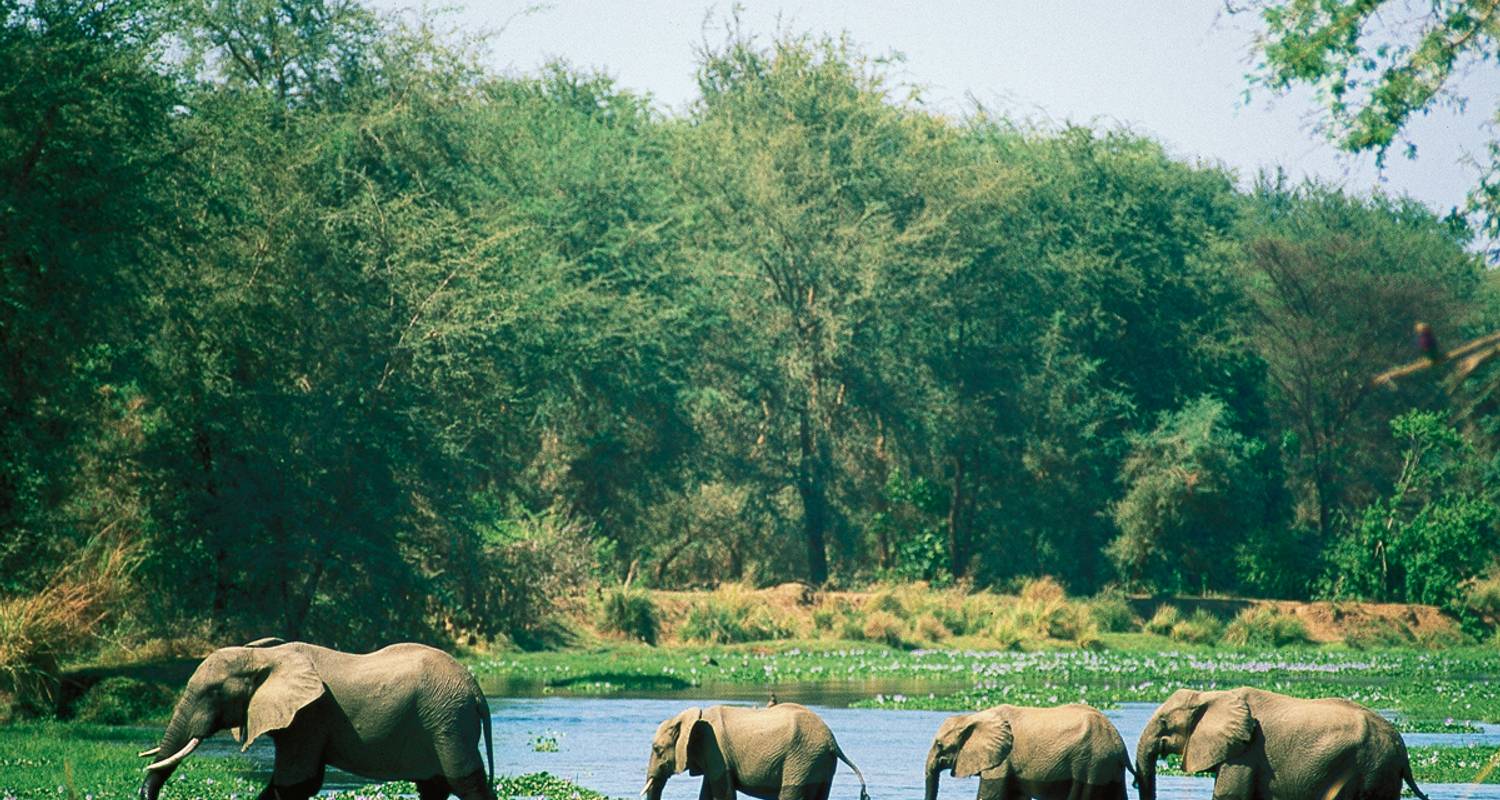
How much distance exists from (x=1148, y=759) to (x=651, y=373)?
37.3 metres

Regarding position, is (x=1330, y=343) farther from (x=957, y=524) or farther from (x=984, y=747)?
(x=984, y=747)

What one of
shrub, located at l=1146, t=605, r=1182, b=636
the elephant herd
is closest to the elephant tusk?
the elephant herd

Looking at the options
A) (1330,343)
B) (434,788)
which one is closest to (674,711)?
(434,788)

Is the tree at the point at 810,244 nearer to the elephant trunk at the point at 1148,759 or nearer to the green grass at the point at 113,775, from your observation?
the green grass at the point at 113,775

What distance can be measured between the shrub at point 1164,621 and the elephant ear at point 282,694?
3805 centimetres

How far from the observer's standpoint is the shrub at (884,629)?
45.9 meters

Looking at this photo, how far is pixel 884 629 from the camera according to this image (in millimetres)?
46125

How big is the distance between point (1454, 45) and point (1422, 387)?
1914 inches

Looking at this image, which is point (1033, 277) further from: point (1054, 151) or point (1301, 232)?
point (1301, 232)

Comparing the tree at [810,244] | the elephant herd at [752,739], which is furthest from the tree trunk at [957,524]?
the elephant herd at [752,739]

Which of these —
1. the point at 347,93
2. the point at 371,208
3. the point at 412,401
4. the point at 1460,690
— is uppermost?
the point at 347,93

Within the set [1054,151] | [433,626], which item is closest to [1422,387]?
[1054,151]

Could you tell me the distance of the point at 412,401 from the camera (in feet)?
117

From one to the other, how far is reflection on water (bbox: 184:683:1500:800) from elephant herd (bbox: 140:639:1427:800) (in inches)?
128
